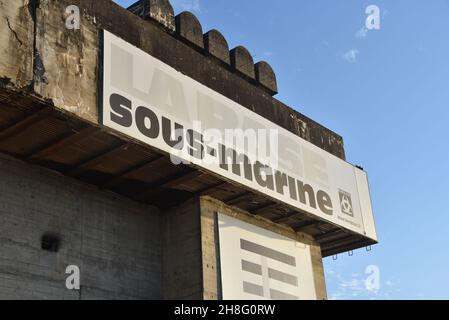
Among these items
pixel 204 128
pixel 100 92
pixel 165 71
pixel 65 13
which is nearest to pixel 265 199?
pixel 204 128

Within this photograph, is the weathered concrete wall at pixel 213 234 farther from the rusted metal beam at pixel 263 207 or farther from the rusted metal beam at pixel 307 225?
the rusted metal beam at pixel 307 225

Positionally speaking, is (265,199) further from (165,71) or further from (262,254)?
(165,71)

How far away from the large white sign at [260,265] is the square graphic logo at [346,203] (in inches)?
88.5

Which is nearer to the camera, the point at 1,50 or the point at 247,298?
the point at 1,50

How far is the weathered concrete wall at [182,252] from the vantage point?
1991 cm

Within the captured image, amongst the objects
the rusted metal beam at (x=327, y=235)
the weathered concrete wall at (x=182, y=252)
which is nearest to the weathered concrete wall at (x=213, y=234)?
the weathered concrete wall at (x=182, y=252)

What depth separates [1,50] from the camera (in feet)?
49.3

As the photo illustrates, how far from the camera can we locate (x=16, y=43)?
50.6ft

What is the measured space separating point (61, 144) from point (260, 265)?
8.19 meters

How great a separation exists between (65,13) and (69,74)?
1.81m

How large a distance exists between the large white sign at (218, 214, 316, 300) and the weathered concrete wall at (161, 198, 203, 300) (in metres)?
0.83

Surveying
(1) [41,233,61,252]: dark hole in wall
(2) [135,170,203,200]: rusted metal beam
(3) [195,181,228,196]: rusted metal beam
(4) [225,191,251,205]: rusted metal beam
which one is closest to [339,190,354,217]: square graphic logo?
(4) [225,191,251,205]: rusted metal beam

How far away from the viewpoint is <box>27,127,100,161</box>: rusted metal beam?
16.8m

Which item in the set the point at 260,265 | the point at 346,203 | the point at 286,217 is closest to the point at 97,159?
the point at 260,265
